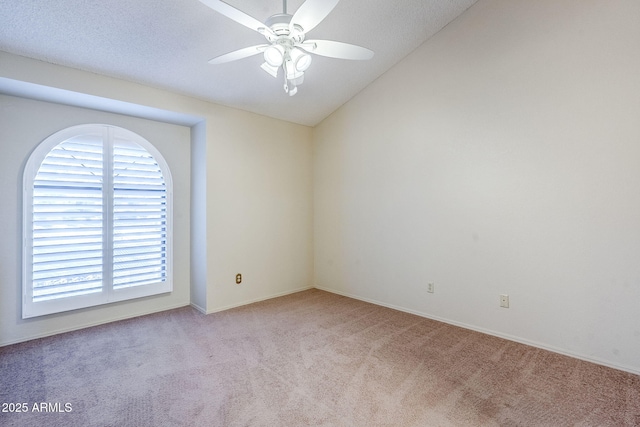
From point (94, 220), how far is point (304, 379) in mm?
2645

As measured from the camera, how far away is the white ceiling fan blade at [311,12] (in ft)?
5.13

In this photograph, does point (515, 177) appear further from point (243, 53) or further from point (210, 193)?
point (210, 193)

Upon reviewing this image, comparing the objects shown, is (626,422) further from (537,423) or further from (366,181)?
(366,181)

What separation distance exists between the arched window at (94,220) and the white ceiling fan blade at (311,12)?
2545 millimetres

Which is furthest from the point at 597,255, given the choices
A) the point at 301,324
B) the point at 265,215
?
the point at 265,215

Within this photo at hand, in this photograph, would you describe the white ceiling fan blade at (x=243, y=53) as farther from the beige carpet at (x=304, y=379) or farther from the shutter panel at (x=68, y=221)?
the beige carpet at (x=304, y=379)

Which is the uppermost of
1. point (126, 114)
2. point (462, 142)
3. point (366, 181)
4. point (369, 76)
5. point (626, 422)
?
point (369, 76)

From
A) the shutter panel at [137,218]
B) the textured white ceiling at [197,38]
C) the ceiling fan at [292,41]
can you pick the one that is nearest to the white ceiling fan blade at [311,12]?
the ceiling fan at [292,41]

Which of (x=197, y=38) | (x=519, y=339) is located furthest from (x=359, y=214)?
(x=197, y=38)

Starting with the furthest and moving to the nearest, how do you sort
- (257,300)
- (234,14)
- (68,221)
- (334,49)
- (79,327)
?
(257,300) → (79,327) → (68,221) → (334,49) → (234,14)

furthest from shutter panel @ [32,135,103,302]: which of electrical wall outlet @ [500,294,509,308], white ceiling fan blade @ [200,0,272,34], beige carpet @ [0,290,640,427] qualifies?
electrical wall outlet @ [500,294,509,308]

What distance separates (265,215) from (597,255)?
134 inches

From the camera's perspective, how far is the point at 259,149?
402cm

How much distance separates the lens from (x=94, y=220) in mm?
3096
